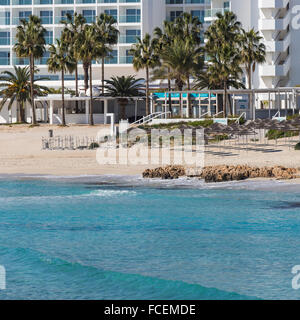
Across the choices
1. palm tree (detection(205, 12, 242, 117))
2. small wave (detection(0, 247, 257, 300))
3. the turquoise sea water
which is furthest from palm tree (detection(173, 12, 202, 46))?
small wave (detection(0, 247, 257, 300))

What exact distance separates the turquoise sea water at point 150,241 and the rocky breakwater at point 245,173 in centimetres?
102

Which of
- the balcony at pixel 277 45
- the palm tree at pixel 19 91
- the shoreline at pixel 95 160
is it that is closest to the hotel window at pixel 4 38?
the palm tree at pixel 19 91

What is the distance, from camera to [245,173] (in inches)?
1146

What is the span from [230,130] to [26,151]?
13432 millimetres

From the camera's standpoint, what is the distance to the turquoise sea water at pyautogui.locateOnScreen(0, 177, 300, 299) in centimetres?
1406

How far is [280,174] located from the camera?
28.9m

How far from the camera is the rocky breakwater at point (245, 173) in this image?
28.8 meters

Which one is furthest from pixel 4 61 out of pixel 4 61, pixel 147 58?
pixel 147 58

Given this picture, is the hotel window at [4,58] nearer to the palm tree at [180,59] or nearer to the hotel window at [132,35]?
the hotel window at [132,35]

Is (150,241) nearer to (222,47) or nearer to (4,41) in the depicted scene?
(222,47)

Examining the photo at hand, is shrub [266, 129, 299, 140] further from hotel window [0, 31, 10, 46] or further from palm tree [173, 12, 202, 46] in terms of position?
hotel window [0, 31, 10, 46]
